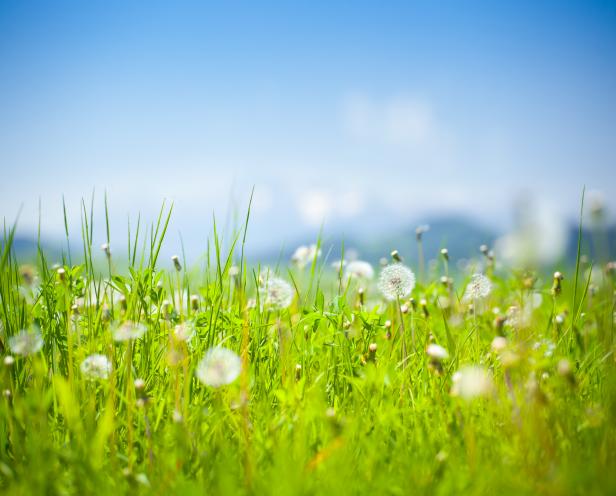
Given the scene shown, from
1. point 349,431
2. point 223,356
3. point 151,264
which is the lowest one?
point 349,431

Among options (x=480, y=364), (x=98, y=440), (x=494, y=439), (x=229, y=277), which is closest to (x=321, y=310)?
(x=229, y=277)

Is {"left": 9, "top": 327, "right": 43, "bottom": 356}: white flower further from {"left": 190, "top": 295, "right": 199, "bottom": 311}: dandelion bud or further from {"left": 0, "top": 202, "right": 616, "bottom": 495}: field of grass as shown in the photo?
{"left": 190, "top": 295, "right": 199, "bottom": 311}: dandelion bud

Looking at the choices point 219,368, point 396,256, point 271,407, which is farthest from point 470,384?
point 396,256

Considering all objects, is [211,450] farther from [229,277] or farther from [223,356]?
[229,277]

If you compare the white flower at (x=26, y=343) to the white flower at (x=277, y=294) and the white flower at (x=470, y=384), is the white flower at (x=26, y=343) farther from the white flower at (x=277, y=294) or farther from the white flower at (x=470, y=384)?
the white flower at (x=470, y=384)

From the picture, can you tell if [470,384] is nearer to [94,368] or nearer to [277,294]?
[277,294]

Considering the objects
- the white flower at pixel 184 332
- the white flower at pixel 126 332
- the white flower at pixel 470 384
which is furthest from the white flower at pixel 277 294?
the white flower at pixel 470 384
